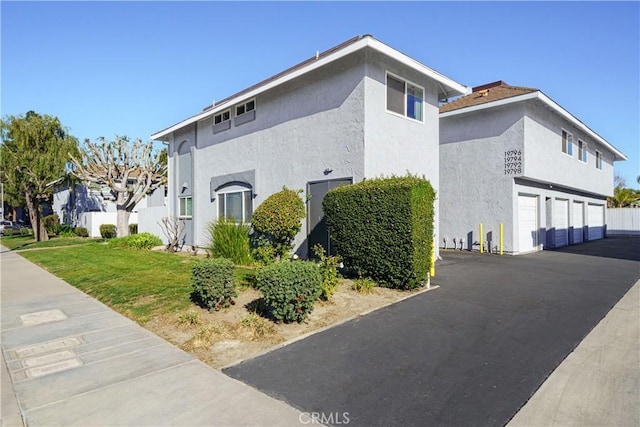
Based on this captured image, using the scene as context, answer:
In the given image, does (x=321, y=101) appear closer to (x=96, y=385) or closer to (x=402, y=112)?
(x=402, y=112)

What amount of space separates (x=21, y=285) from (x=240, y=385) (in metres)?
9.18

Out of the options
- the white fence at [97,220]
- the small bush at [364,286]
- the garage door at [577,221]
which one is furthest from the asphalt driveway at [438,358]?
the white fence at [97,220]

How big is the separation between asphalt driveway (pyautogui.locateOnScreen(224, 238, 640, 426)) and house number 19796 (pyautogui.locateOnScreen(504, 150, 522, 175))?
24.1 ft

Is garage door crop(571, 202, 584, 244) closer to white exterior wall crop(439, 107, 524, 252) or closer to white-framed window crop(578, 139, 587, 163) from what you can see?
white-framed window crop(578, 139, 587, 163)

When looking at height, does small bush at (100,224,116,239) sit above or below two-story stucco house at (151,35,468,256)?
below

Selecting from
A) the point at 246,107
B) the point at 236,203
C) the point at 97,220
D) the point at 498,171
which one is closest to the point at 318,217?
the point at 236,203

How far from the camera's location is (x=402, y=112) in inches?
443

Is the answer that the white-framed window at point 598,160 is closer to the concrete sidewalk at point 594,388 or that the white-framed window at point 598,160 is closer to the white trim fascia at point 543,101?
the white trim fascia at point 543,101

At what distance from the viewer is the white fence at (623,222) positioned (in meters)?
28.8

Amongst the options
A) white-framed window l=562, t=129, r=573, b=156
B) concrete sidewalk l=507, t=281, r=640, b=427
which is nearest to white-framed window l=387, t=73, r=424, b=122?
concrete sidewalk l=507, t=281, r=640, b=427

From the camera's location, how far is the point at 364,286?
7.74m

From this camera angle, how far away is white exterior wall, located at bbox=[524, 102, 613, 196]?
14.9 metres

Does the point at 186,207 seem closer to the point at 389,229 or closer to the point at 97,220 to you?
the point at 389,229

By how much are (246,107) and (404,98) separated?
20.9 feet
